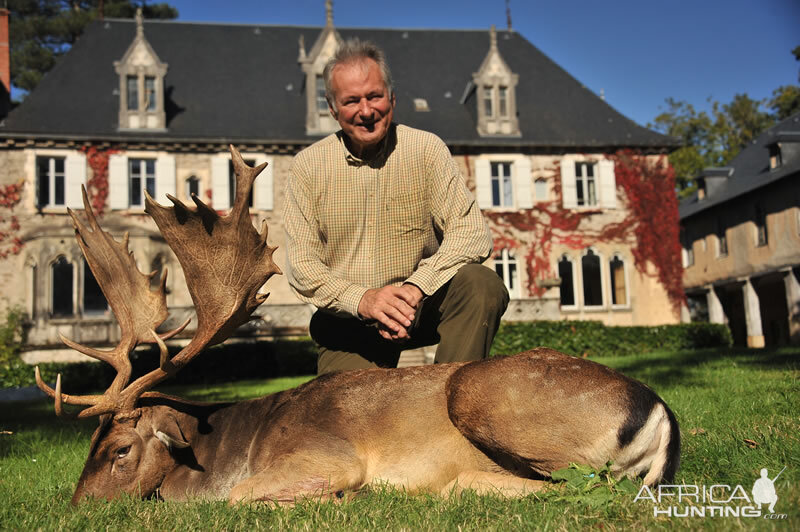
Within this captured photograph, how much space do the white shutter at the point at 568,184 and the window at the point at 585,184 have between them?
52 centimetres

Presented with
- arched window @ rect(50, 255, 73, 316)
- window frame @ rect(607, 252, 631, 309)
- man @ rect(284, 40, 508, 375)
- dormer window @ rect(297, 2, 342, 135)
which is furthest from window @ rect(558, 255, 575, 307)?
man @ rect(284, 40, 508, 375)

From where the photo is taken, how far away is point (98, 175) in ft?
87.1

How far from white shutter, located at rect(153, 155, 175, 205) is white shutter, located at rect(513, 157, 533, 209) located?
13.6 m

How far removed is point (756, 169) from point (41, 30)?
41.8 meters

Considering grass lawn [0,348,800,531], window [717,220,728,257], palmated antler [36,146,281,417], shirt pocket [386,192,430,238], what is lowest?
grass lawn [0,348,800,531]

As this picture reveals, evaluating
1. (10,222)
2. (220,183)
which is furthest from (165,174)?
(10,222)

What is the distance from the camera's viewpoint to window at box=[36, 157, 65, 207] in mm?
26438

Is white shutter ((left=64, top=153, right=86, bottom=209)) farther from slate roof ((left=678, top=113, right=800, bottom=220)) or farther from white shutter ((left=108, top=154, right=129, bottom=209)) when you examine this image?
slate roof ((left=678, top=113, right=800, bottom=220))

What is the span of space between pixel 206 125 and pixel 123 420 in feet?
81.8

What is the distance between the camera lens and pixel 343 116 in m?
5.18

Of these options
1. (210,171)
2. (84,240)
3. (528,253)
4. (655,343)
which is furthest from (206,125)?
(84,240)

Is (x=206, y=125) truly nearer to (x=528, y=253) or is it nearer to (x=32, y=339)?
(x=32, y=339)

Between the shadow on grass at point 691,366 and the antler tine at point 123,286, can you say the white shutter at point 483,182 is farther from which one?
the antler tine at point 123,286

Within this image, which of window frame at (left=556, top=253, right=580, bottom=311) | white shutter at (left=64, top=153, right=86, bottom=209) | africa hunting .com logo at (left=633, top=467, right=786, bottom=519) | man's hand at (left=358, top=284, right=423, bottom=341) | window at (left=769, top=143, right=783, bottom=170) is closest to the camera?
africa hunting .com logo at (left=633, top=467, right=786, bottom=519)
